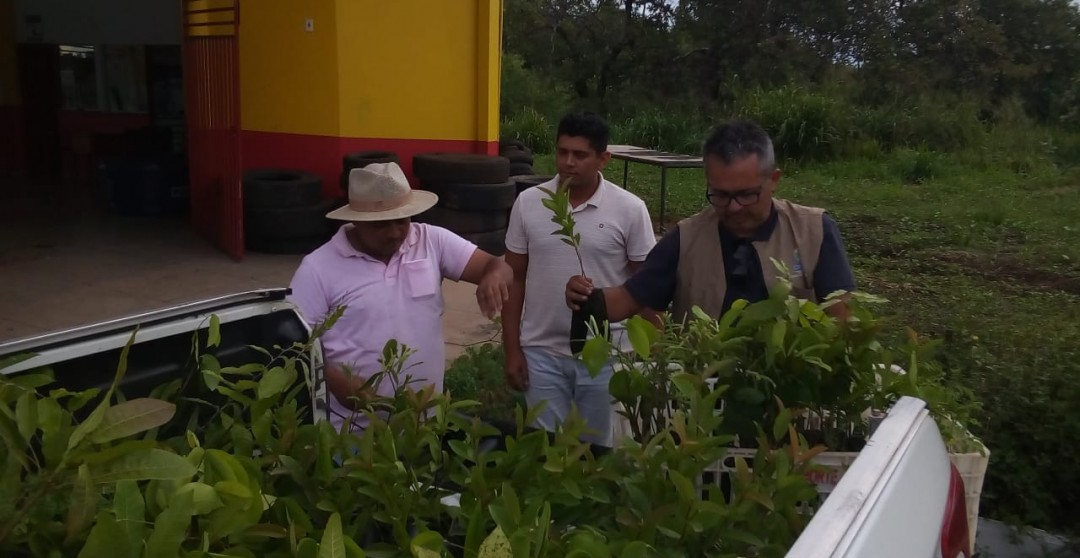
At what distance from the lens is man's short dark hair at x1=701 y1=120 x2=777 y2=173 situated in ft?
8.95

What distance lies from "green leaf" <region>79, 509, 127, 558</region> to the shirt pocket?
209 centimetres

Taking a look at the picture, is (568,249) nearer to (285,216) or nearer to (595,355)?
(595,355)

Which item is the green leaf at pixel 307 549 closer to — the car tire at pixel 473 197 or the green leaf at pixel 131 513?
the green leaf at pixel 131 513

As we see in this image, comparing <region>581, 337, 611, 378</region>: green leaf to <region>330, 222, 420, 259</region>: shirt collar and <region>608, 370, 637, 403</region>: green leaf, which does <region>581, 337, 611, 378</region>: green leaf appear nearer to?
<region>608, 370, 637, 403</region>: green leaf

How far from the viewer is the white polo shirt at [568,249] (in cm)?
355

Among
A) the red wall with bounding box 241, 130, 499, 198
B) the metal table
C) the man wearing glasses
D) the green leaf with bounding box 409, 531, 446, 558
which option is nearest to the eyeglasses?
the man wearing glasses

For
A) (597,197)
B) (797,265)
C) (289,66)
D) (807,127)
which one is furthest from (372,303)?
(807,127)

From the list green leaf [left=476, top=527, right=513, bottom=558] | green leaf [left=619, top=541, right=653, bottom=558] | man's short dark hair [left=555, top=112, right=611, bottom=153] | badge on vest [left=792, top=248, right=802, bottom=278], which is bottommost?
green leaf [left=619, top=541, right=653, bottom=558]

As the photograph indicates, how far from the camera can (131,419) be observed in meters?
1.33

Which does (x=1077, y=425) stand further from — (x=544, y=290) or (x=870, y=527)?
(x=870, y=527)

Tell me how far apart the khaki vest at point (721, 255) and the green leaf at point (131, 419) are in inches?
66.0

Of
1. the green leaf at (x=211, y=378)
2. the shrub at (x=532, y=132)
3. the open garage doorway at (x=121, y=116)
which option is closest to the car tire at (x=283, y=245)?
the open garage doorway at (x=121, y=116)

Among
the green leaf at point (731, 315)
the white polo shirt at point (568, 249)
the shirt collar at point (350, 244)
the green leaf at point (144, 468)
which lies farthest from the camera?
the white polo shirt at point (568, 249)

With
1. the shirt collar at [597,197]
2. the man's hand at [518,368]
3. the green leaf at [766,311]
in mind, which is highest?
the shirt collar at [597,197]
